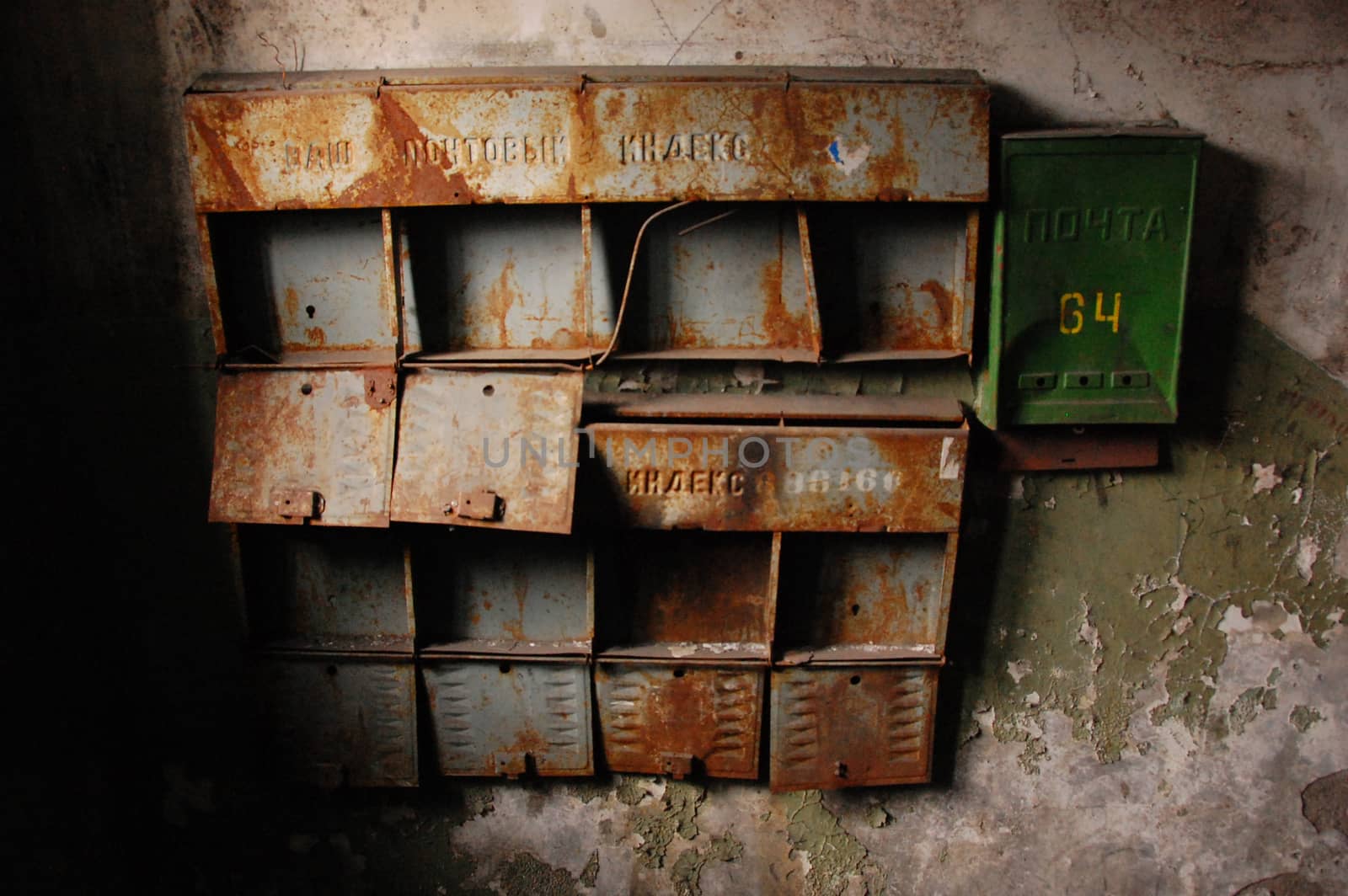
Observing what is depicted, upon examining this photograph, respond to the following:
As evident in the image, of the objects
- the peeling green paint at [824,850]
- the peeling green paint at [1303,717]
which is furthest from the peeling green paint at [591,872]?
the peeling green paint at [1303,717]

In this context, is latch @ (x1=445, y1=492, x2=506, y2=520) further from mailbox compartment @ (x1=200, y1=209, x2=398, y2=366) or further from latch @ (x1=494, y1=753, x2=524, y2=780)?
latch @ (x1=494, y1=753, x2=524, y2=780)

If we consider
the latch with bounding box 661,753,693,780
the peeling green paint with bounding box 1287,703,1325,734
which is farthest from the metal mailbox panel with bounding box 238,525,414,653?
the peeling green paint with bounding box 1287,703,1325,734

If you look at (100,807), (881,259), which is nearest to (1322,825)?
(881,259)

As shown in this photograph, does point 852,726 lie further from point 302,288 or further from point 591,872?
point 302,288

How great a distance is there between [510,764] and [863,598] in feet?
3.42

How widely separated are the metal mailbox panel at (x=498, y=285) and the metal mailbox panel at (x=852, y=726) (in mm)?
1041

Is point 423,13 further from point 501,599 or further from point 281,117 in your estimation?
point 501,599

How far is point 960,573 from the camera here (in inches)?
82.7

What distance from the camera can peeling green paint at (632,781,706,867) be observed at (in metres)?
2.25

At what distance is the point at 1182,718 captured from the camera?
219 cm

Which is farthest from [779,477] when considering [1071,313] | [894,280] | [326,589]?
[326,589]

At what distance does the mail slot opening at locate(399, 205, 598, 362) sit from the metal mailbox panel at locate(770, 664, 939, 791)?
105cm

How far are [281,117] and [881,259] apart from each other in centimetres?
143

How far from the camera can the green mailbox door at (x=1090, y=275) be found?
5.90 ft
